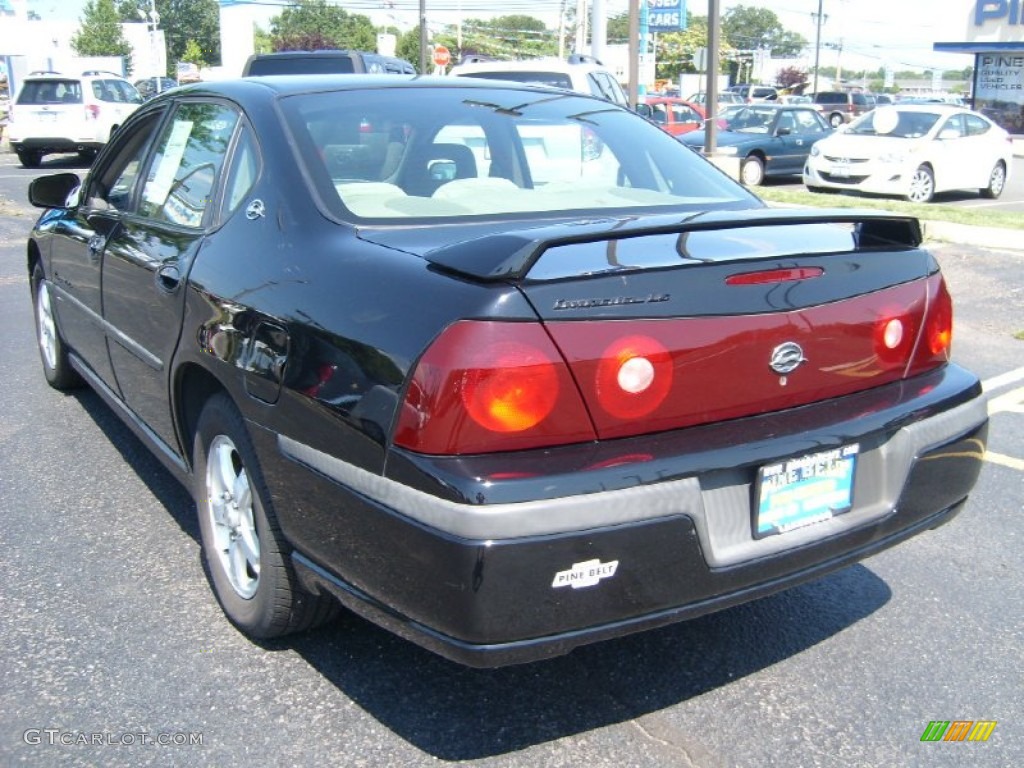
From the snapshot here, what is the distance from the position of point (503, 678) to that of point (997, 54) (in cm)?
3972

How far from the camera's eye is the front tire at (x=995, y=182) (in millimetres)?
17062

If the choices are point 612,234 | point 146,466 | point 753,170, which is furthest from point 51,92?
point 612,234

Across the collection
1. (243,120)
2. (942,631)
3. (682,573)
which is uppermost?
(243,120)

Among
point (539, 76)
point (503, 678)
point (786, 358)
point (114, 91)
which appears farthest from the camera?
point (114, 91)

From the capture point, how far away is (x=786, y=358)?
2.62m

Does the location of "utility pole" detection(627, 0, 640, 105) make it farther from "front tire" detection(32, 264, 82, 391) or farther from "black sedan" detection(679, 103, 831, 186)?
"front tire" detection(32, 264, 82, 391)

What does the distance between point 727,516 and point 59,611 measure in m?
2.19

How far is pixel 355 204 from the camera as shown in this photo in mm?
3039

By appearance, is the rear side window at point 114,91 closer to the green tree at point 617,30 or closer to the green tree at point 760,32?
the green tree at point 617,30

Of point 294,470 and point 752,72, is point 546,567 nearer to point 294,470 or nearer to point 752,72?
point 294,470

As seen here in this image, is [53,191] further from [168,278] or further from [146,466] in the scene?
[168,278]

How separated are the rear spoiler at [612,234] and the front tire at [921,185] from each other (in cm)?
1353

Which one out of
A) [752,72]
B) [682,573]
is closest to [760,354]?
[682,573]

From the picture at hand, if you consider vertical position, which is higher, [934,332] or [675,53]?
[675,53]
